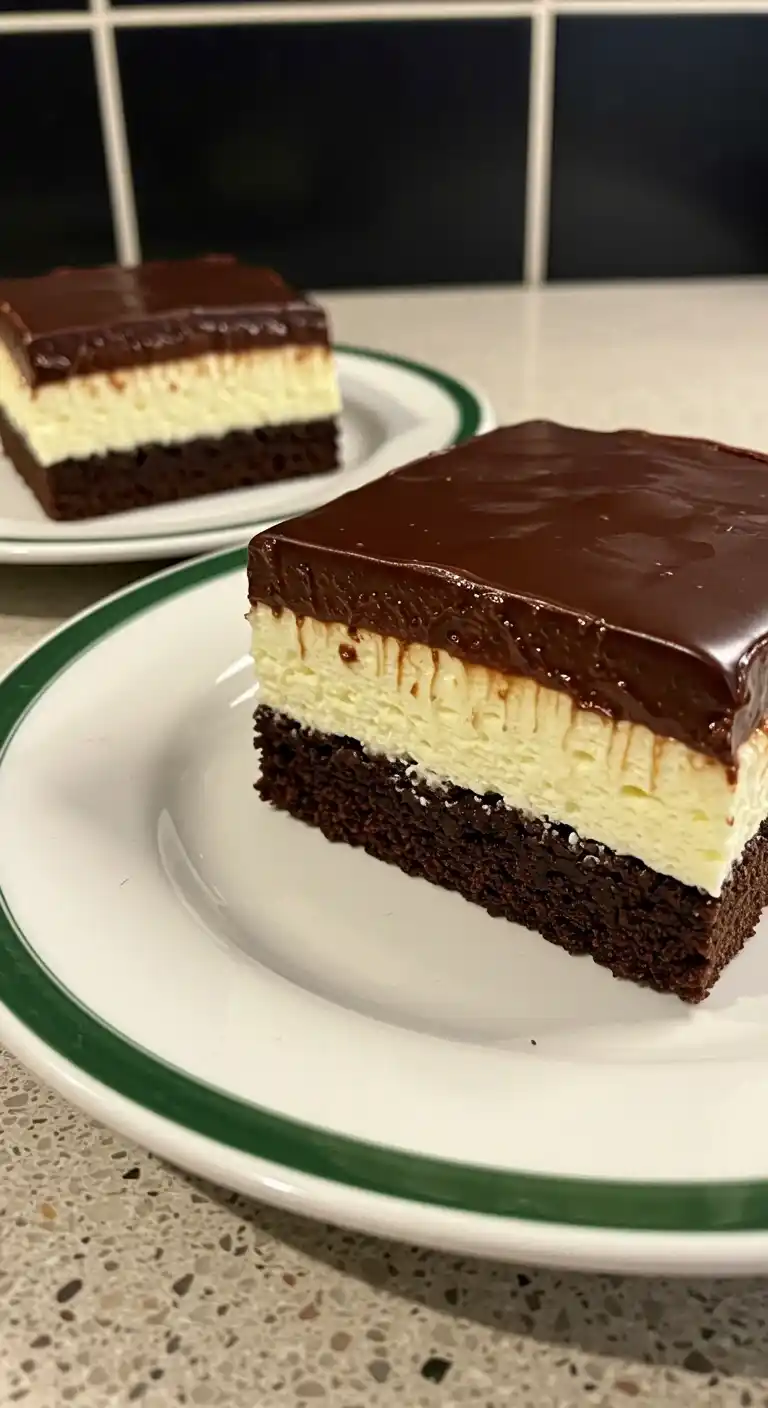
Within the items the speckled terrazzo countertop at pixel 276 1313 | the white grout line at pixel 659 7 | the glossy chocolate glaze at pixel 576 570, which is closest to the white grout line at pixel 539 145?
the white grout line at pixel 659 7

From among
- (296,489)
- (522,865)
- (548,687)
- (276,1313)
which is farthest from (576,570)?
(296,489)

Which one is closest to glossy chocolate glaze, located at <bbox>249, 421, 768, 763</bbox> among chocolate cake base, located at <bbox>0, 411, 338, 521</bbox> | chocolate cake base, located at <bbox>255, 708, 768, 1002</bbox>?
chocolate cake base, located at <bbox>255, 708, 768, 1002</bbox>

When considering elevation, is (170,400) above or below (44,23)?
below

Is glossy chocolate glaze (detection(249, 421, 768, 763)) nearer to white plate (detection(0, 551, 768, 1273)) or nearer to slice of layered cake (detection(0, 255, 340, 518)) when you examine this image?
white plate (detection(0, 551, 768, 1273))

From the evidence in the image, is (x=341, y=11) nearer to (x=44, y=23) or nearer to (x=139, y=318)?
(x=44, y=23)

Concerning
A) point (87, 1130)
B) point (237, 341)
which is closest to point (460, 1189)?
point (87, 1130)

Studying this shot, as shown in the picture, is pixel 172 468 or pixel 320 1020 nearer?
pixel 320 1020

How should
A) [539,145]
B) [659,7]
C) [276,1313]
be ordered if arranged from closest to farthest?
[276,1313] → [659,7] → [539,145]

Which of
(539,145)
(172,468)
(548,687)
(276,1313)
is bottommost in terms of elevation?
(276,1313)
